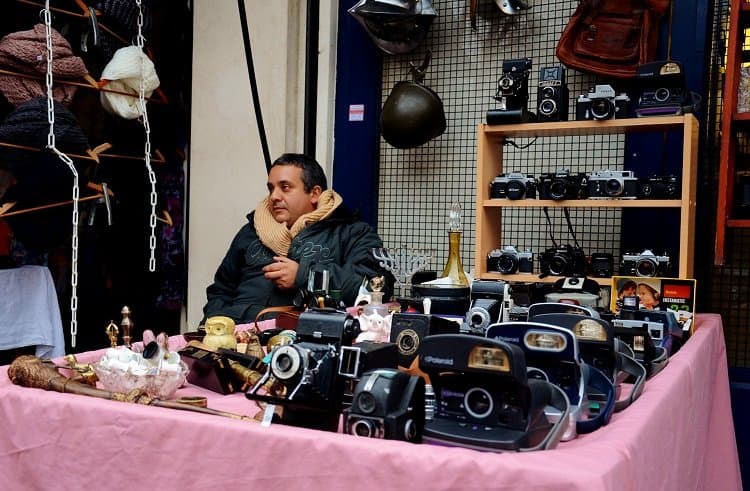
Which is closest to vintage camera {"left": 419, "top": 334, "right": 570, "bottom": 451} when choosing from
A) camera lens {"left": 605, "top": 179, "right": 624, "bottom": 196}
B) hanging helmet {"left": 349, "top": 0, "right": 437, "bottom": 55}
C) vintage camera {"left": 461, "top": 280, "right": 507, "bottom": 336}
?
vintage camera {"left": 461, "top": 280, "right": 507, "bottom": 336}

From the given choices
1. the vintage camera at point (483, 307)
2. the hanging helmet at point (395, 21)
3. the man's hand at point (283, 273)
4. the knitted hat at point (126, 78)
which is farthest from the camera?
the hanging helmet at point (395, 21)

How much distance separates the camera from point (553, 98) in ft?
9.07

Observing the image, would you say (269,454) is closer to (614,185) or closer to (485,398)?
(485,398)

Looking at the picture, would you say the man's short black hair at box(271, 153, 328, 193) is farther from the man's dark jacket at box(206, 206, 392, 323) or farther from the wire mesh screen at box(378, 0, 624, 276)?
the wire mesh screen at box(378, 0, 624, 276)

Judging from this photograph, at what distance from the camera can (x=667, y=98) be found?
8.51 feet

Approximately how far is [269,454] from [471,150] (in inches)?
109

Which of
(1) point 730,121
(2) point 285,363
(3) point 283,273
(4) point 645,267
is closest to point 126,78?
(3) point 283,273

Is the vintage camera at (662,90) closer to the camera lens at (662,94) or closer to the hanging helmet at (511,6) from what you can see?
the camera lens at (662,94)

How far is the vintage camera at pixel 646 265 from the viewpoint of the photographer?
98.0 inches

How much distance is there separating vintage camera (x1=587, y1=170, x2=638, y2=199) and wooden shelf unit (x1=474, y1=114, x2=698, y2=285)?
3cm

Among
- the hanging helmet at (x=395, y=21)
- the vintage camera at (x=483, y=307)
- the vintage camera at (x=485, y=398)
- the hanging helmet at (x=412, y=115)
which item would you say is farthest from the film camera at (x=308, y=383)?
the hanging helmet at (x=395, y=21)

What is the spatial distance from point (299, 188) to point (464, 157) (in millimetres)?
936

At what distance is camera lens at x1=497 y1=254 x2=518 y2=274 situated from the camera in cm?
279

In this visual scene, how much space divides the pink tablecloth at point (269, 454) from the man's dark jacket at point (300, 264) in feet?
4.84
